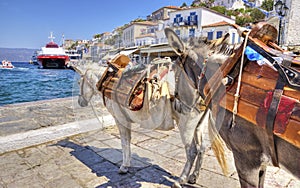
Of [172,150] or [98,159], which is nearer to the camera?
[98,159]

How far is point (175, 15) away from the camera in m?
32.8

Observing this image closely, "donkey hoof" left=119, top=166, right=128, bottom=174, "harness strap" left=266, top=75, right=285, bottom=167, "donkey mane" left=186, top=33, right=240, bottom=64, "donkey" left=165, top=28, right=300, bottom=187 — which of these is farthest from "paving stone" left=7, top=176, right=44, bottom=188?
"harness strap" left=266, top=75, right=285, bottom=167

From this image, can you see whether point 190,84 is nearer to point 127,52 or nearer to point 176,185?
point 127,52

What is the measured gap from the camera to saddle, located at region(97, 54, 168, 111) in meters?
2.24

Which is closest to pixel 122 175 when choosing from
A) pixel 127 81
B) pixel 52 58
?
pixel 127 81

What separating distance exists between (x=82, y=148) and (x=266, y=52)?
10.7 ft

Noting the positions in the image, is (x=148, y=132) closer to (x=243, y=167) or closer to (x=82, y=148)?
(x=82, y=148)

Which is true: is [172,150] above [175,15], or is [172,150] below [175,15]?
below

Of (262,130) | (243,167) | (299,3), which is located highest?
(299,3)

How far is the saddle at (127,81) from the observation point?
2244 millimetres

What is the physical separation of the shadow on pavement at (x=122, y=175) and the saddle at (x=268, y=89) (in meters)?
1.65

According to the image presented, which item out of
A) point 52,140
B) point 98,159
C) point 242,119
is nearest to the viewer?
point 242,119

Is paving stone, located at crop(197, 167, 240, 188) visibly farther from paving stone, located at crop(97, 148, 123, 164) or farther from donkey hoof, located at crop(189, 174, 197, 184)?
paving stone, located at crop(97, 148, 123, 164)

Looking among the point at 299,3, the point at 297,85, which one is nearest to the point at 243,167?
the point at 297,85
